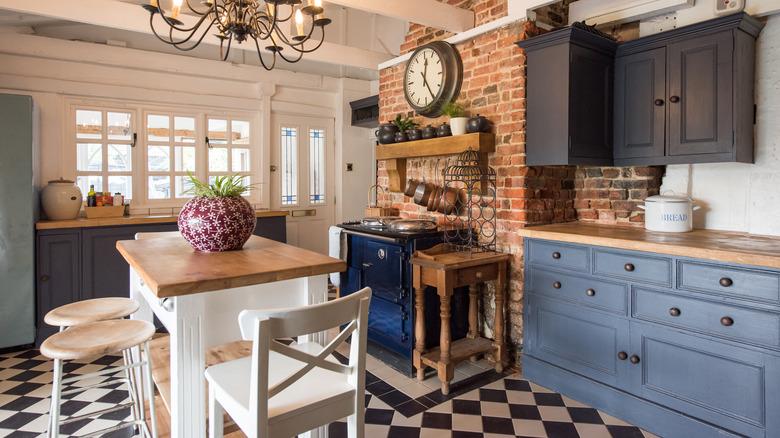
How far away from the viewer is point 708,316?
2.26 m

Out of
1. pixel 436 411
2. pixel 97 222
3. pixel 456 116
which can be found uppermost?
pixel 456 116

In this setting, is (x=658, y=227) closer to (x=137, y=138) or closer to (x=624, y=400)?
(x=624, y=400)

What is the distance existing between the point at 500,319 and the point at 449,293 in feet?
1.80

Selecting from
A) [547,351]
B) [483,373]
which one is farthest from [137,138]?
[547,351]

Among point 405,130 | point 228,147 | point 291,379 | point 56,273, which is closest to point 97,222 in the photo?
point 56,273

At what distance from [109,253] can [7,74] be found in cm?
197

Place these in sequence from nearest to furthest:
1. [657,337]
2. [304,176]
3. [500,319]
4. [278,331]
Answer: [278,331]
[657,337]
[500,319]
[304,176]

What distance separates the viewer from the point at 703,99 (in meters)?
2.72

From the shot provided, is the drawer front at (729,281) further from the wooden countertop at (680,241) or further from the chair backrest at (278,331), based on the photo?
the chair backrest at (278,331)

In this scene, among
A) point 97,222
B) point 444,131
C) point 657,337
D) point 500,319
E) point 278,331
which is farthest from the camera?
point 97,222

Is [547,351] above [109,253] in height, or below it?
below

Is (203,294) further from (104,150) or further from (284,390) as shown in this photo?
(104,150)

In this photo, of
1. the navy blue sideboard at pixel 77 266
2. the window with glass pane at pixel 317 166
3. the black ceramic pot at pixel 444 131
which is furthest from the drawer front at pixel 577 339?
the window with glass pane at pixel 317 166

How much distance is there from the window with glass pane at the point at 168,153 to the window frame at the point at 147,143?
17 mm
